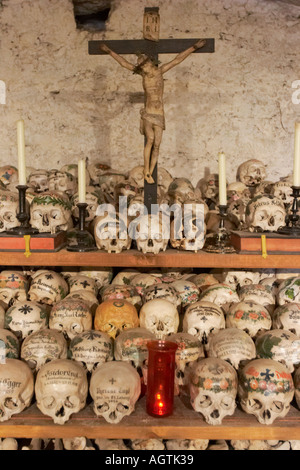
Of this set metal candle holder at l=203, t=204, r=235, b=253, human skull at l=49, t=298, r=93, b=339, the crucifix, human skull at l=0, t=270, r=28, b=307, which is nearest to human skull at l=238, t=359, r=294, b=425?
metal candle holder at l=203, t=204, r=235, b=253

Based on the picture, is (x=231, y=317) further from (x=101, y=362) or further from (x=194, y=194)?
(x=194, y=194)

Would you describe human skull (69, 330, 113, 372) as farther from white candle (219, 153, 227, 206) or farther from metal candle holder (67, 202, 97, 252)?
white candle (219, 153, 227, 206)

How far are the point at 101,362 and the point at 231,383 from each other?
1.98 feet

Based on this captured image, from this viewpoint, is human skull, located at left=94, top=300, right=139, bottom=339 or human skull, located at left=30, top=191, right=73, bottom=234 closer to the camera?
human skull, located at left=94, top=300, right=139, bottom=339

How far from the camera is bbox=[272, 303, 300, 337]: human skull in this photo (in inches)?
92.7

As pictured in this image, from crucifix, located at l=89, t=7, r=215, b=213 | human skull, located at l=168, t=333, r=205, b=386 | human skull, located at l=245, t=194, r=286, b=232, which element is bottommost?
human skull, located at l=168, t=333, r=205, b=386

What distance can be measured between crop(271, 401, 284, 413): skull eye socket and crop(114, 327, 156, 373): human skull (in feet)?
1.97

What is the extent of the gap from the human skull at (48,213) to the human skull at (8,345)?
1.84 feet

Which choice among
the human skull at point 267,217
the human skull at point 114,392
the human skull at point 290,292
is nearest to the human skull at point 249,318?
the human skull at point 290,292

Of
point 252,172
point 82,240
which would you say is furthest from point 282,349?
point 252,172

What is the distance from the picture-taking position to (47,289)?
2.57 m

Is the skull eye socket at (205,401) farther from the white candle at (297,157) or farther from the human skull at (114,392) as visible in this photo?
the white candle at (297,157)

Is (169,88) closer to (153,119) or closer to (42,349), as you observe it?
(153,119)
